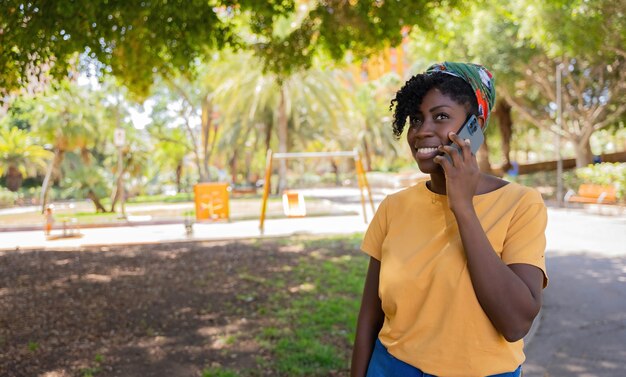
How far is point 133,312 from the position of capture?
6.21 m

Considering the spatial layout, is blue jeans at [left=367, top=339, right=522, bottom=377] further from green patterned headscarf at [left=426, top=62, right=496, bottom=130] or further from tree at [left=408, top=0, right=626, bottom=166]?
tree at [left=408, top=0, right=626, bottom=166]

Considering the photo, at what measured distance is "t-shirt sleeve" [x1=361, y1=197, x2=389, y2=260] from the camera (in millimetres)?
1738

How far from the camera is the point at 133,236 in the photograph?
14.3 metres

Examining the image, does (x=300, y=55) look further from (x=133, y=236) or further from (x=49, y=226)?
(x=49, y=226)

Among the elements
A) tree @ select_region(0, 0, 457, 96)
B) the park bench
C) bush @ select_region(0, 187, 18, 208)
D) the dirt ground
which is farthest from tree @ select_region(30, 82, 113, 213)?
the park bench

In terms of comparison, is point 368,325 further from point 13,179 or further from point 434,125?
point 13,179

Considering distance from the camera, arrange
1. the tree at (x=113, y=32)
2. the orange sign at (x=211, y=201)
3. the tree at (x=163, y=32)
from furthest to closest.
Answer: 1. the orange sign at (x=211, y=201)
2. the tree at (x=163, y=32)
3. the tree at (x=113, y=32)

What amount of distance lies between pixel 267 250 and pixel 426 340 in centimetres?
948

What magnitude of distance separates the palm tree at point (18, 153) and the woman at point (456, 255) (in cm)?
3772

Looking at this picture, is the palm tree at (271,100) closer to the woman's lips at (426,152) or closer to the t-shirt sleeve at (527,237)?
the woman's lips at (426,152)

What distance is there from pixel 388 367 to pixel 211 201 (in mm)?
15556

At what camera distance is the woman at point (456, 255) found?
57.5 inches

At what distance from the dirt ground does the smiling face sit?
10.4 feet

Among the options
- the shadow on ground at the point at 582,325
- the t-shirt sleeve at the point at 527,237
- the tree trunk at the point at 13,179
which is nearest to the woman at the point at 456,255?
the t-shirt sleeve at the point at 527,237
